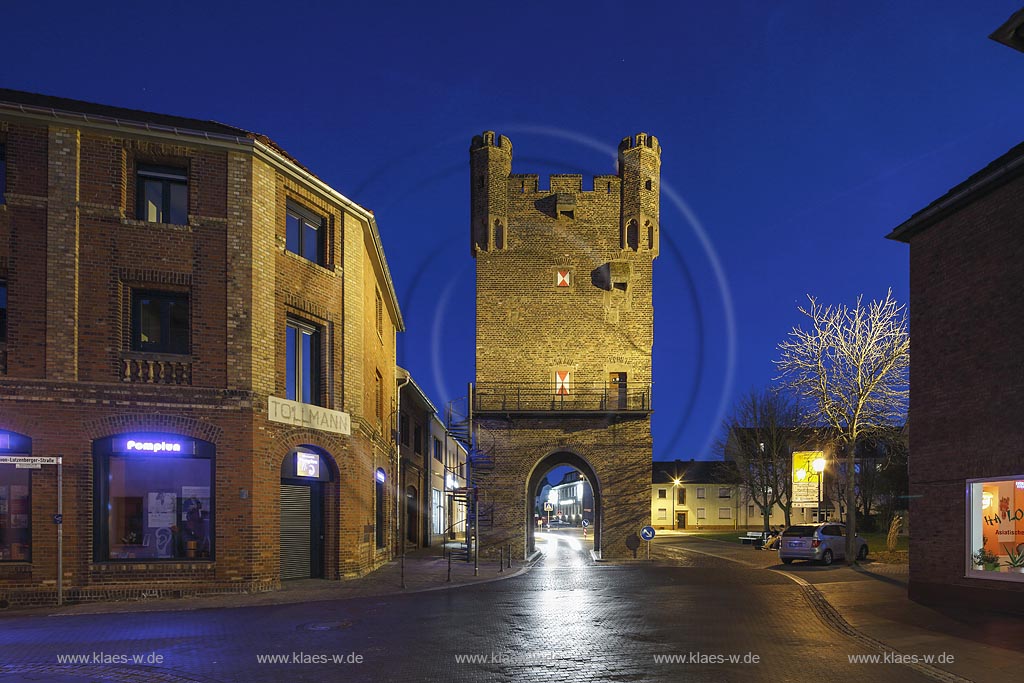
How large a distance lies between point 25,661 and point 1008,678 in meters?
12.6

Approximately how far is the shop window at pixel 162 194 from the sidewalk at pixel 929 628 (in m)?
17.2

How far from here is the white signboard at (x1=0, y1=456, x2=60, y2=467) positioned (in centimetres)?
1694

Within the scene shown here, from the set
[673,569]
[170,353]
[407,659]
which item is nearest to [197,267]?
[170,353]

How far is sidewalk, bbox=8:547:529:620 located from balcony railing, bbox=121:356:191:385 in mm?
4933

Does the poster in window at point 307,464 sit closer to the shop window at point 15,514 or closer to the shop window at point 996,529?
the shop window at point 15,514

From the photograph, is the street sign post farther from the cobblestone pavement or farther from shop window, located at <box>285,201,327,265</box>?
shop window, located at <box>285,201,327,265</box>

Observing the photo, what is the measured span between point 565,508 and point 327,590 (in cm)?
14079

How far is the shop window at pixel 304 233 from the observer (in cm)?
2170

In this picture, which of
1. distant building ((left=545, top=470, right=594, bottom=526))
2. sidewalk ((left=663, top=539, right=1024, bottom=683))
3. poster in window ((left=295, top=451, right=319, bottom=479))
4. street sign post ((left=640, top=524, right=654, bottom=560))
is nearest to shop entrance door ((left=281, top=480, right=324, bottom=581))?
poster in window ((left=295, top=451, right=319, bottom=479))

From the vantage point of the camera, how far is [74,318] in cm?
1781

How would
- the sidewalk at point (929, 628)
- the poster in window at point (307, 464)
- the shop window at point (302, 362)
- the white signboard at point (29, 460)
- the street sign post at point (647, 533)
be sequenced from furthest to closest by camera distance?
the street sign post at point (647, 533) < the shop window at point (302, 362) < the poster in window at point (307, 464) < the white signboard at point (29, 460) < the sidewalk at point (929, 628)

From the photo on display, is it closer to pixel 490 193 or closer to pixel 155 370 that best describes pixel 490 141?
pixel 490 193

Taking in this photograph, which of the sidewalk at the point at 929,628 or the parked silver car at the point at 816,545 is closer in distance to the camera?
the sidewalk at the point at 929,628

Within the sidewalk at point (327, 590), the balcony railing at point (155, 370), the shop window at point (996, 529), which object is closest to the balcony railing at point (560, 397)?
the sidewalk at point (327, 590)
